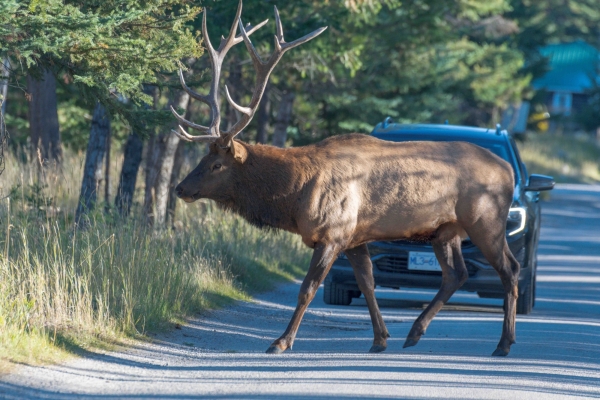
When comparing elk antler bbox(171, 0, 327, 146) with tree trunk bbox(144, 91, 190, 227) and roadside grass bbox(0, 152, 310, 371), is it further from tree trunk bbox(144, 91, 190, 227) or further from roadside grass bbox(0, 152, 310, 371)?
tree trunk bbox(144, 91, 190, 227)

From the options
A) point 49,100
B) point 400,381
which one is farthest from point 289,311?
point 49,100

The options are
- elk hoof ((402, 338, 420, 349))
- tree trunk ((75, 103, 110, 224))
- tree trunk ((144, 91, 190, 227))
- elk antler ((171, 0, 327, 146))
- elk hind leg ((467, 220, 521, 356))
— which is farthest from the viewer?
tree trunk ((144, 91, 190, 227))

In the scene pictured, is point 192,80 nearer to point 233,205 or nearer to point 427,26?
point 233,205

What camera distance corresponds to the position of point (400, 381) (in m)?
7.16

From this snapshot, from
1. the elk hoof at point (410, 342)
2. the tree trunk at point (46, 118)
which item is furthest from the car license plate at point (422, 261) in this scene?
the tree trunk at point (46, 118)

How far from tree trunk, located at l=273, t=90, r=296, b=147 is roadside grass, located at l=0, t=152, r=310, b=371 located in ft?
19.2

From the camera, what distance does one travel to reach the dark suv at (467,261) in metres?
10.8

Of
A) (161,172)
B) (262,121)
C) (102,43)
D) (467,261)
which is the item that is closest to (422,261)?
(467,261)

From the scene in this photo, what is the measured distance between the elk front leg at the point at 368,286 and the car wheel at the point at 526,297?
2491mm

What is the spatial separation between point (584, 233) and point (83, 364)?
62.9ft

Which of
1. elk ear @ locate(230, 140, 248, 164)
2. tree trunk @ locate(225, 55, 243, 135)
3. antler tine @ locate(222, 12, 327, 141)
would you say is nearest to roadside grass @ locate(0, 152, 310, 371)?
elk ear @ locate(230, 140, 248, 164)

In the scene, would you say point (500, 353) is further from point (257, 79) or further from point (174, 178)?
point (174, 178)

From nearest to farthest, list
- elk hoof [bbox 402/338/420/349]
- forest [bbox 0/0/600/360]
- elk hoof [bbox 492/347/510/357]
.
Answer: forest [bbox 0/0/600/360] → elk hoof [bbox 492/347/510/357] → elk hoof [bbox 402/338/420/349]

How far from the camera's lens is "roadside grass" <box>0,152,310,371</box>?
777 centimetres
